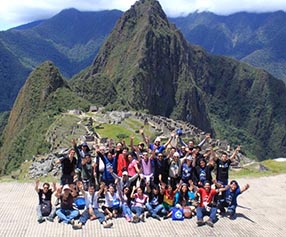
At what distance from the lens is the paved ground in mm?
13289

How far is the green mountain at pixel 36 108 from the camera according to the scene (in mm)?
72312

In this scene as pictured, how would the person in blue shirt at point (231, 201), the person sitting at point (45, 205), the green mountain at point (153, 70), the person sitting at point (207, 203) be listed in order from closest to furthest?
the person sitting at point (45, 205)
the person sitting at point (207, 203)
the person in blue shirt at point (231, 201)
the green mountain at point (153, 70)

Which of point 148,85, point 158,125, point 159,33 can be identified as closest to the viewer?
point 158,125

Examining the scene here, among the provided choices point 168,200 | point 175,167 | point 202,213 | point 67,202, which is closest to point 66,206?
point 67,202

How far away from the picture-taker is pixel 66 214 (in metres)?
13.9

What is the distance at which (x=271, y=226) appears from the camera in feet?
48.6

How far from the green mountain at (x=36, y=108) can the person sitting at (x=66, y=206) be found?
49888mm

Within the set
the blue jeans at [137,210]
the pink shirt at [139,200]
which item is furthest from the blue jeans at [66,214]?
the pink shirt at [139,200]

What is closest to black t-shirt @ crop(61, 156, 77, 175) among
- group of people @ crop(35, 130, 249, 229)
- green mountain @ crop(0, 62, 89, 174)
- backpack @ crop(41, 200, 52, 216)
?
group of people @ crop(35, 130, 249, 229)

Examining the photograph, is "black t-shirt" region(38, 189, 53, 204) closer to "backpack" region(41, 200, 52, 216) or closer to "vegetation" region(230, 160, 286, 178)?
"backpack" region(41, 200, 52, 216)

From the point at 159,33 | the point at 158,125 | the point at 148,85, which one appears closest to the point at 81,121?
the point at 158,125

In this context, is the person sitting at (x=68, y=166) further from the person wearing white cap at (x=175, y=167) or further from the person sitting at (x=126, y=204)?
the person wearing white cap at (x=175, y=167)

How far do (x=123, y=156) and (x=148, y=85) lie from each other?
134901 millimetres

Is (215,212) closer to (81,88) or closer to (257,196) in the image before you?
(257,196)
